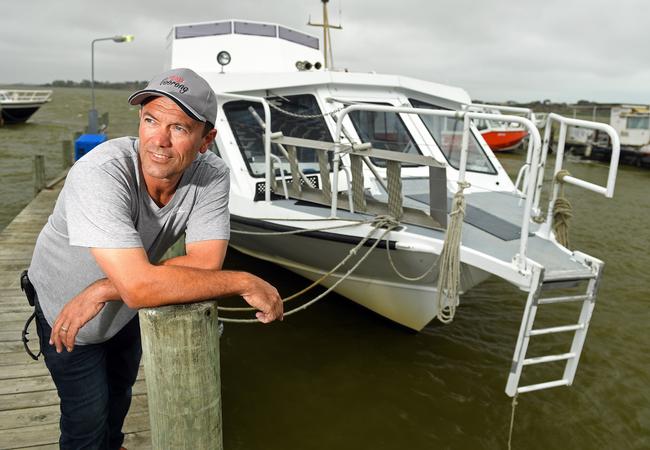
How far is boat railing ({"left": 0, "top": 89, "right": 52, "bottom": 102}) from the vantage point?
90.9 ft

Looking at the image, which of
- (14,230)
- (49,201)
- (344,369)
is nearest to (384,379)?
(344,369)

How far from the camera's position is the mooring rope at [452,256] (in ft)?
11.9

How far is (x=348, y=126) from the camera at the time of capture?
591 cm

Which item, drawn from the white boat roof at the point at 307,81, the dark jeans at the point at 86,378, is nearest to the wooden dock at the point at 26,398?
the dark jeans at the point at 86,378

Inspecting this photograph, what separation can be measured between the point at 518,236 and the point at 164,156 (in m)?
3.37

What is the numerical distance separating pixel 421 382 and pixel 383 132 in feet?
9.36

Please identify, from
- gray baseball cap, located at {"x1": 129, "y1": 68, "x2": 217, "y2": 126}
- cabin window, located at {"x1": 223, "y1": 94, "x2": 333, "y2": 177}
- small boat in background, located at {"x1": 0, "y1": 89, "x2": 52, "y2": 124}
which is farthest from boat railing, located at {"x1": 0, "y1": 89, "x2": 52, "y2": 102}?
gray baseball cap, located at {"x1": 129, "y1": 68, "x2": 217, "y2": 126}

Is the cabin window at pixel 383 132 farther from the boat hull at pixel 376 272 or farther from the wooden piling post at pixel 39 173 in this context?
the wooden piling post at pixel 39 173

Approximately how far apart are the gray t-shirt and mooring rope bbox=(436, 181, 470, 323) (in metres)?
2.01

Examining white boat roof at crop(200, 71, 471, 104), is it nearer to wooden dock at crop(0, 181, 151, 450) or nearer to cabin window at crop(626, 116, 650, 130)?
wooden dock at crop(0, 181, 151, 450)

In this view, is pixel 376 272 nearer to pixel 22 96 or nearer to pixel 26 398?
pixel 26 398

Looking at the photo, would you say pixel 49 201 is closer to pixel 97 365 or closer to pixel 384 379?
pixel 384 379

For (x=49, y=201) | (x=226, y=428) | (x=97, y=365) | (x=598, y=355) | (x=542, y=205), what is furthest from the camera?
(x=542, y=205)

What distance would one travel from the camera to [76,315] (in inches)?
70.4
